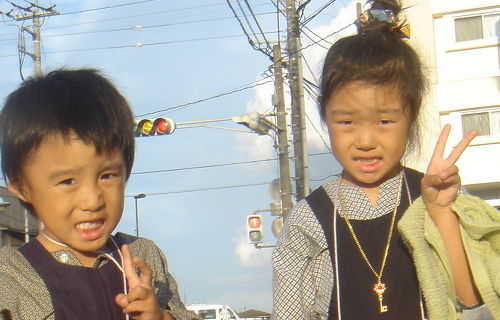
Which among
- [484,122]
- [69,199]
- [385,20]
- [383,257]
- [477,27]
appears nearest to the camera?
[69,199]

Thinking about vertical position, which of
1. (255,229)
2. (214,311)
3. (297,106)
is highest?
(297,106)

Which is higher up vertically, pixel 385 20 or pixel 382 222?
pixel 385 20

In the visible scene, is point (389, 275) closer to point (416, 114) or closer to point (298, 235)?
point (298, 235)

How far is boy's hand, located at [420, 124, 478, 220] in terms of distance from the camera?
246cm

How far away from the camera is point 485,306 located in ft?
8.10

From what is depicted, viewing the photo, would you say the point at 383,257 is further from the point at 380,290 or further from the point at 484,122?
the point at 484,122

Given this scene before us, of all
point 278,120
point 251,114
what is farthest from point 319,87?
point 278,120

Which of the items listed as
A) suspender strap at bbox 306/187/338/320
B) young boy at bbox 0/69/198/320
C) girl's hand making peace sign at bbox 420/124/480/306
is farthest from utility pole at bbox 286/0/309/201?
young boy at bbox 0/69/198/320

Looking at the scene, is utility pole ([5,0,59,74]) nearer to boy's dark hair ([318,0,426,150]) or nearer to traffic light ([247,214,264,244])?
traffic light ([247,214,264,244])

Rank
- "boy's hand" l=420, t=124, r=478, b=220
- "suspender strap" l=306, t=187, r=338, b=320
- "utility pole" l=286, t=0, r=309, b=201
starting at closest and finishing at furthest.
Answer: "boy's hand" l=420, t=124, r=478, b=220 → "suspender strap" l=306, t=187, r=338, b=320 → "utility pole" l=286, t=0, r=309, b=201

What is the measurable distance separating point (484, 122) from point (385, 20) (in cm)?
1521

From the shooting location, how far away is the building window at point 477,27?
17.4 m

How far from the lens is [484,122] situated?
17.4 meters

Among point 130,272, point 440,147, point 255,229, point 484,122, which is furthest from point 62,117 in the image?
point 255,229
